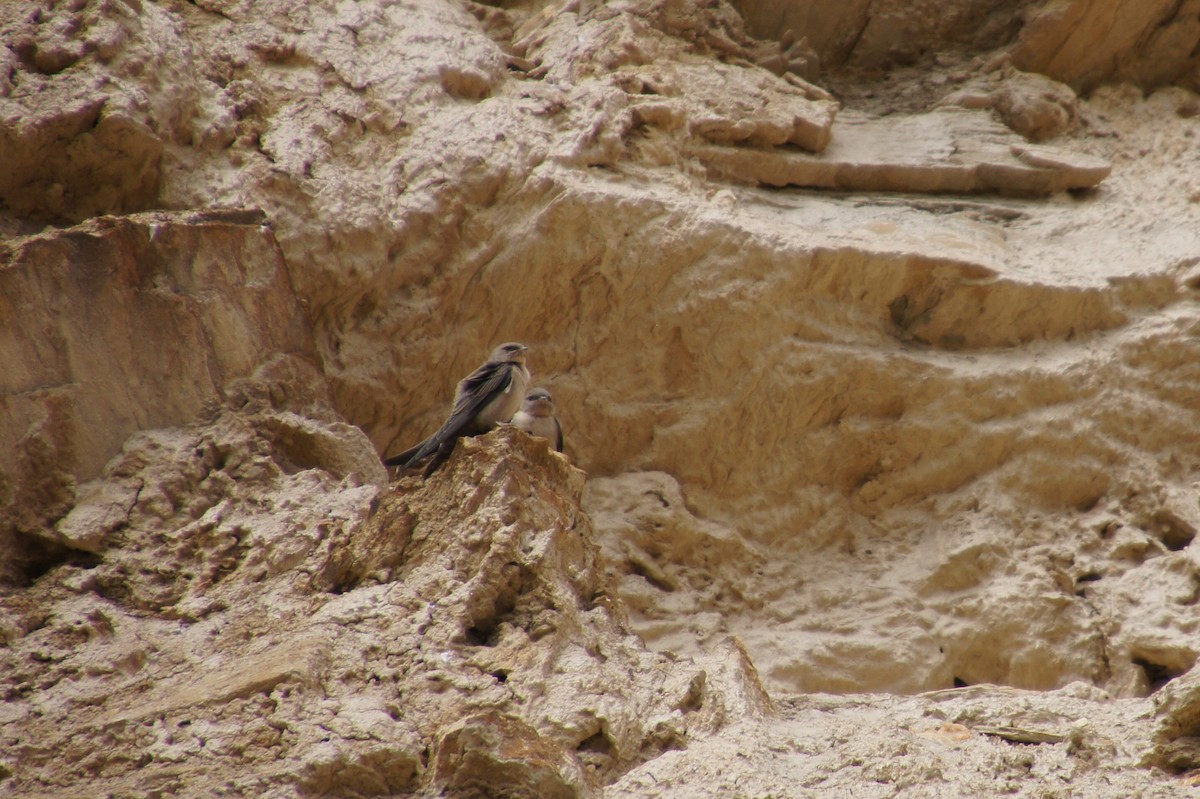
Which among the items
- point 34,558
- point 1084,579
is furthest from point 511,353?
point 1084,579

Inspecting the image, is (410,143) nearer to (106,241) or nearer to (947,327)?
(106,241)

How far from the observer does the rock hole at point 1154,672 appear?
495cm

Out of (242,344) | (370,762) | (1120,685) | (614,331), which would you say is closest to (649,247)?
(614,331)

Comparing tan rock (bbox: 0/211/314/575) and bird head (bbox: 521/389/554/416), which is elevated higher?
tan rock (bbox: 0/211/314/575)

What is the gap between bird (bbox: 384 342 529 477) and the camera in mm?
4391

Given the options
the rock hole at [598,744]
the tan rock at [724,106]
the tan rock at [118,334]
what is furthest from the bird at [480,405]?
the tan rock at [724,106]

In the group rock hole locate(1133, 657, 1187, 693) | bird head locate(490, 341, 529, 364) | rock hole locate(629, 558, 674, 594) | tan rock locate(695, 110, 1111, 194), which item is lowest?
rock hole locate(1133, 657, 1187, 693)

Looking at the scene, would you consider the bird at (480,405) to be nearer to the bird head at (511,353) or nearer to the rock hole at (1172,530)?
the bird head at (511,353)

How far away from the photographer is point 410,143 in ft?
18.7

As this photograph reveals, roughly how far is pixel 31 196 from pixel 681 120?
122 inches

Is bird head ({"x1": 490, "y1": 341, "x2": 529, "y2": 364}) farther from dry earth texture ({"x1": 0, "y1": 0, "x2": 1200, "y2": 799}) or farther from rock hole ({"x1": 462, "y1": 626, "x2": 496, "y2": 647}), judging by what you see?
rock hole ({"x1": 462, "y1": 626, "x2": 496, "y2": 647})

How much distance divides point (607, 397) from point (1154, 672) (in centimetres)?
263

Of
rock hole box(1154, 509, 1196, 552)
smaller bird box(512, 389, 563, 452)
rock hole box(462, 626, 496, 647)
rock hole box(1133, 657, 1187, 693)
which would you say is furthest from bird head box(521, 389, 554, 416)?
rock hole box(1154, 509, 1196, 552)

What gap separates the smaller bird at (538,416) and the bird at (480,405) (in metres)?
0.23
